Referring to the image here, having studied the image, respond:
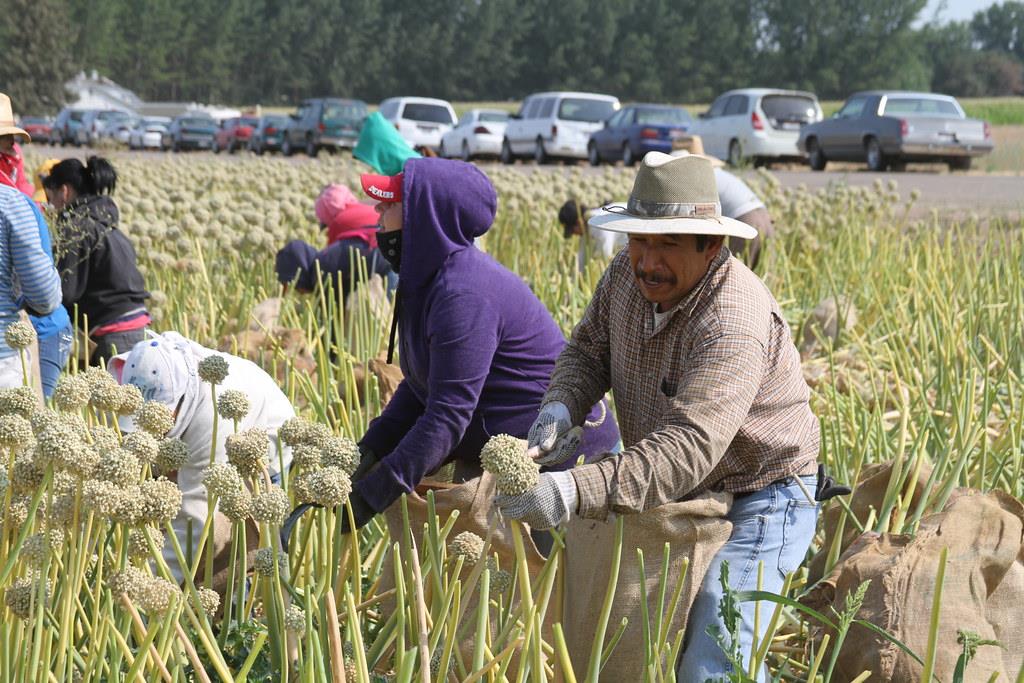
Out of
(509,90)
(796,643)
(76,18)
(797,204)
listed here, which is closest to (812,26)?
(509,90)

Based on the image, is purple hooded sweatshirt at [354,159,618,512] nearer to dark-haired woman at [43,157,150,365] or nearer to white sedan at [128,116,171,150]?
dark-haired woman at [43,157,150,365]

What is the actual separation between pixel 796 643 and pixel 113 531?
143 centimetres

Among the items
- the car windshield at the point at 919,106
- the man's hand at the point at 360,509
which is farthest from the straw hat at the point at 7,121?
the car windshield at the point at 919,106

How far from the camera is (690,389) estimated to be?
6.77 ft

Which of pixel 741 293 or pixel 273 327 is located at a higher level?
pixel 741 293

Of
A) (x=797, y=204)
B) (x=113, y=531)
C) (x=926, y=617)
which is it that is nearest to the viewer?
(x=113, y=531)

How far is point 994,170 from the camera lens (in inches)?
691

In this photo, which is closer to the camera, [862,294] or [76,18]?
[862,294]

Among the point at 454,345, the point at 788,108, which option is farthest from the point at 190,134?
the point at 454,345

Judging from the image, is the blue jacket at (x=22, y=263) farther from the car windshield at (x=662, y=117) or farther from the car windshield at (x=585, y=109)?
the car windshield at (x=585, y=109)

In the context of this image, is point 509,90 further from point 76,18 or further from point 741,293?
point 741,293

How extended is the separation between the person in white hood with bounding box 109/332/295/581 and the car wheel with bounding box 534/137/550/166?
1914cm

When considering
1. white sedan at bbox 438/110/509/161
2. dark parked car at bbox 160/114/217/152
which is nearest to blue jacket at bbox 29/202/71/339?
white sedan at bbox 438/110/509/161

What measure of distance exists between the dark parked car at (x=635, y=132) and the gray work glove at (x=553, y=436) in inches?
651
